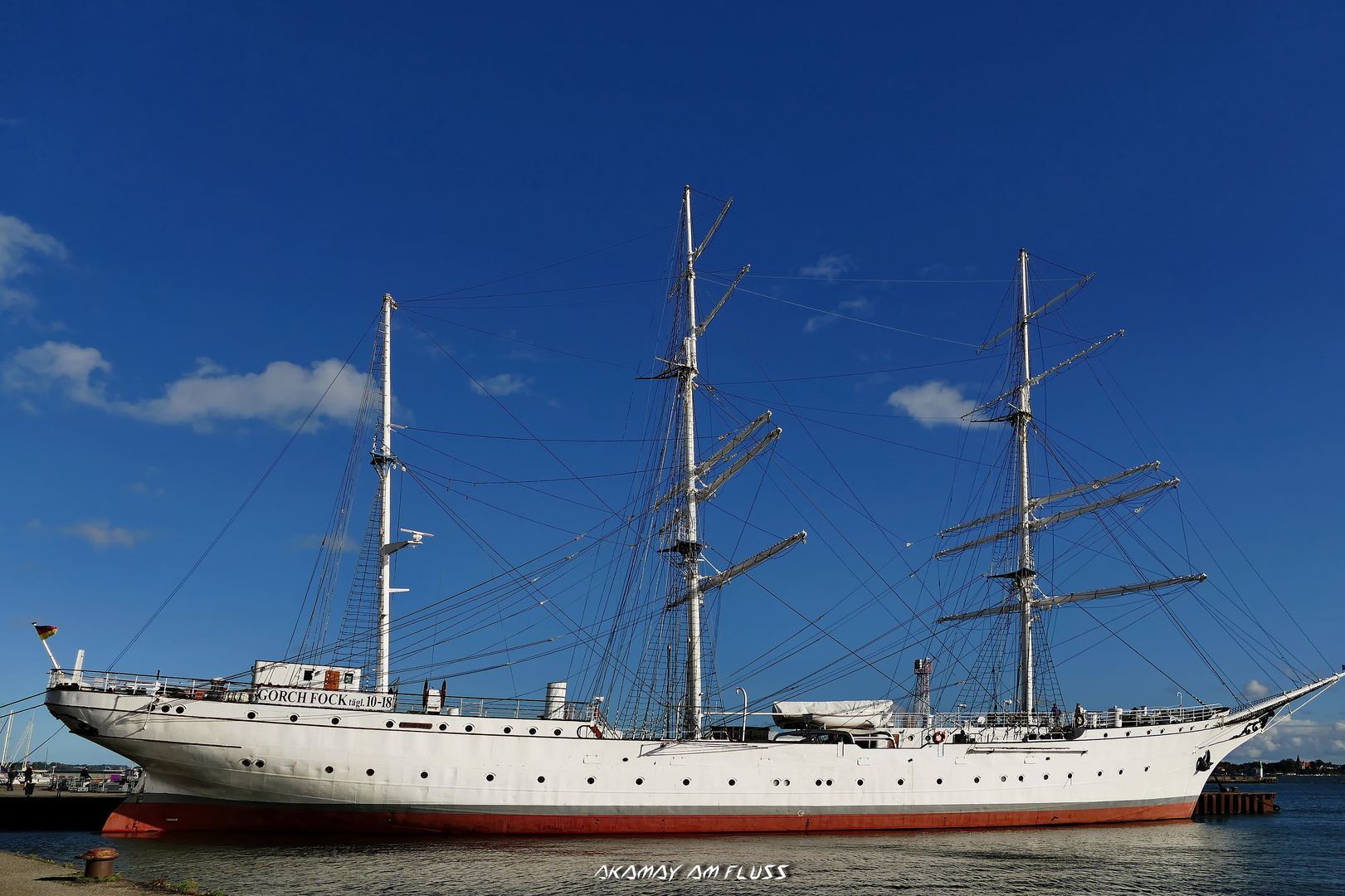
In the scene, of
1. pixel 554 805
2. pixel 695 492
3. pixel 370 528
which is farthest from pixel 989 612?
pixel 370 528

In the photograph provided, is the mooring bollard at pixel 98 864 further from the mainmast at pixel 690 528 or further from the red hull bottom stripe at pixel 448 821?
the mainmast at pixel 690 528

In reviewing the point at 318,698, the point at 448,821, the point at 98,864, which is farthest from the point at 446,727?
the point at 98,864

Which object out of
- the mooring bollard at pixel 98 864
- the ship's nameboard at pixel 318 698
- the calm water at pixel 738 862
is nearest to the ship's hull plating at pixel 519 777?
the ship's nameboard at pixel 318 698

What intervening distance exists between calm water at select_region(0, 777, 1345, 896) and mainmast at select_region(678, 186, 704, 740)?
5.61 metres

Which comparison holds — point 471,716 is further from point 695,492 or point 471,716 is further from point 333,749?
point 695,492

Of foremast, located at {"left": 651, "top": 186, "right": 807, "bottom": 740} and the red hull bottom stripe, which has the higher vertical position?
foremast, located at {"left": 651, "top": 186, "right": 807, "bottom": 740}

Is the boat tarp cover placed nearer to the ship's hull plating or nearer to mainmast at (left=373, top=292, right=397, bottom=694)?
the ship's hull plating

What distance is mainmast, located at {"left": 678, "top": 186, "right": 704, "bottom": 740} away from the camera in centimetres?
3453

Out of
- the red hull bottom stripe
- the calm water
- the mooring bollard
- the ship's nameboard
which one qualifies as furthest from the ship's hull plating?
the mooring bollard

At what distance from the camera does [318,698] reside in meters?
28.8

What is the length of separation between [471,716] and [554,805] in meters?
4.26

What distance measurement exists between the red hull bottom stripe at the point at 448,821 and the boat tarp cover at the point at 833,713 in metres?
3.38

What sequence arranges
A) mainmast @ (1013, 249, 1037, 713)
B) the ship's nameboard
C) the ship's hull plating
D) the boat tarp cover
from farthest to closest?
1. mainmast @ (1013, 249, 1037, 713)
2. the boat tarp cover
3. the ship's nameboard
4. the ship's hull plating

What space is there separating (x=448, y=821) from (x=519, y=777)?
2662 mm
